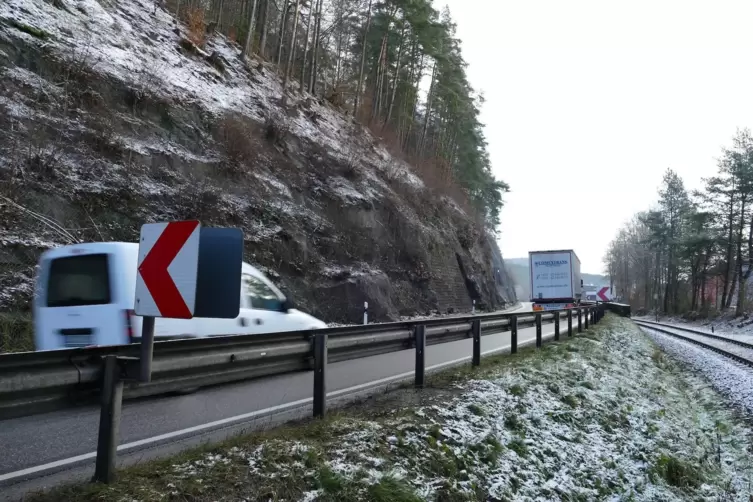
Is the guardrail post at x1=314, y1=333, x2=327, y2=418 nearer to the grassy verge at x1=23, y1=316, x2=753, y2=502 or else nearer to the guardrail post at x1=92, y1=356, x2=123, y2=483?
the grassy verge at x1=23, y1=316, x2=753, y2=502

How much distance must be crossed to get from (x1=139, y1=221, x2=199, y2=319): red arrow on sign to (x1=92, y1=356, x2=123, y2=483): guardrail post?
0.48 metres

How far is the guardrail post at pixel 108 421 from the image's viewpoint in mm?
3135

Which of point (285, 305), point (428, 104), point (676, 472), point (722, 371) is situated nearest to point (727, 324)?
point (428, 104)

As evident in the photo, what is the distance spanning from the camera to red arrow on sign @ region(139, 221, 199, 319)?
353 cm

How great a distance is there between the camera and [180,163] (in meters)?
16.7

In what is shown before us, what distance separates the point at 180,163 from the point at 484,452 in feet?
48.0

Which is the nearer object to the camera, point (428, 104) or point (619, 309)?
point (619, 309)

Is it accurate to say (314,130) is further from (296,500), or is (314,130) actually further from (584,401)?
(296,500)

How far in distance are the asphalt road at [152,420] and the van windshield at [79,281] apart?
5.15ft

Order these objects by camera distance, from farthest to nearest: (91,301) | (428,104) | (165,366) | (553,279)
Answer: (428,104)
(553,279)
(91,301)
(165,366)

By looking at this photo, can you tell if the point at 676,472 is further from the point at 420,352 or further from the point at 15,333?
the point at 15,333

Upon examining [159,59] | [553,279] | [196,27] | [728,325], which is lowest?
[728,325]

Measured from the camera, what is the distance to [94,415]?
557 cm

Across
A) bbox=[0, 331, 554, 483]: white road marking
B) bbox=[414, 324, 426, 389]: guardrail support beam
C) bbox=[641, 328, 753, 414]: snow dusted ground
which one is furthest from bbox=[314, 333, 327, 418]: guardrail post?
bbox=[641, 328, 753, 414]: snow dusted ground
